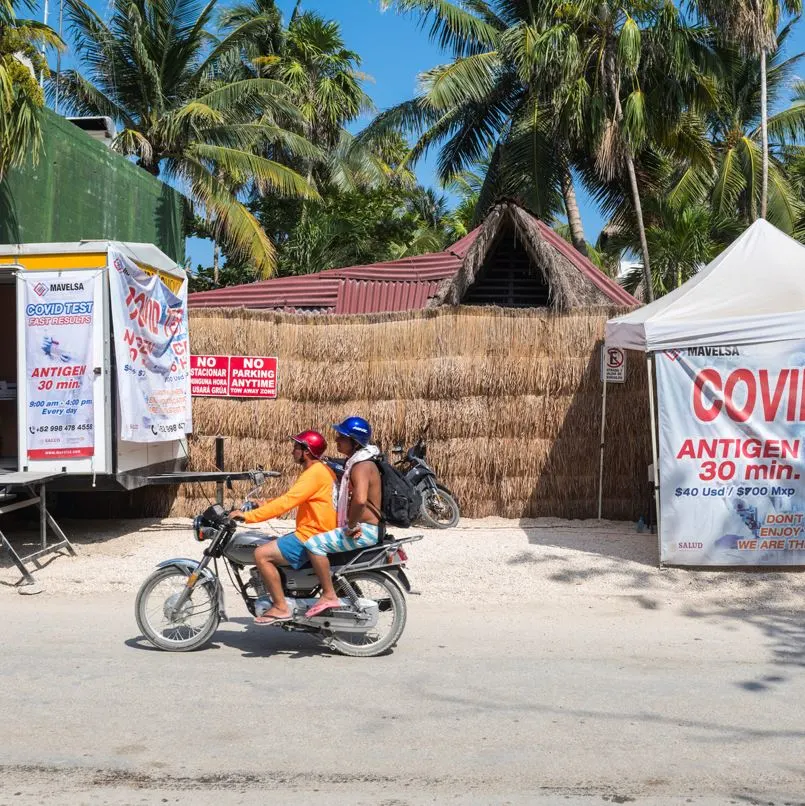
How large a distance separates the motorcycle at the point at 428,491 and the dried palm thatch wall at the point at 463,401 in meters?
0.30

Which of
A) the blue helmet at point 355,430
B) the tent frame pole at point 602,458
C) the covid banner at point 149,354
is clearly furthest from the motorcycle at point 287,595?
the tent frame pole at point 602,458

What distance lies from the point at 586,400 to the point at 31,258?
6.15 meters

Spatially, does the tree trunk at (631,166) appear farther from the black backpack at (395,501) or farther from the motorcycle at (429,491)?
the black backpack at (395,501)

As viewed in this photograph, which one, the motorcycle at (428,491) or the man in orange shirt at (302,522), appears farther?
the motorcycle at (428,491)

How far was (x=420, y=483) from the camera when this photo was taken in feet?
35.8

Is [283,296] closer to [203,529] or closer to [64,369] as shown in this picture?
[64,369]

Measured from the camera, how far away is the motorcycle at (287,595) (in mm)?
6172

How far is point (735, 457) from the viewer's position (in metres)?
8.79

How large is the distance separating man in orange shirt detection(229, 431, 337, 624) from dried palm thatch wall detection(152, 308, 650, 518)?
202 inches

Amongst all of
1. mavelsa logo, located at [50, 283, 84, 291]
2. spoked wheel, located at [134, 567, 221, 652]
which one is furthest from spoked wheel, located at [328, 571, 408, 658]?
mavelsa logo, located at [50, 283, 84, 291]

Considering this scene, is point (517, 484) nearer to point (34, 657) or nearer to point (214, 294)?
point (34, 657)

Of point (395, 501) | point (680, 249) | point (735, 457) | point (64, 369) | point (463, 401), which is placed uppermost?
point (680, 249)

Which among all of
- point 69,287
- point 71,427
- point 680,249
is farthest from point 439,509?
point 680,249

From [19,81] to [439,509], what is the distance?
22.3ft
